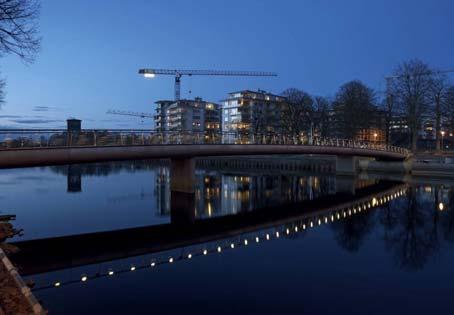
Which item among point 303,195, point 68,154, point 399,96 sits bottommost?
point 303,195

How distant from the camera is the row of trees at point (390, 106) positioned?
7075cm

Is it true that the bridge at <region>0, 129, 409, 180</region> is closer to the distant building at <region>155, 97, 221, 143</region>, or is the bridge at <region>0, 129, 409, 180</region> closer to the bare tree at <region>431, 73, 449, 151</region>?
the bare tree at <region>431, 73, 449, 151</region>

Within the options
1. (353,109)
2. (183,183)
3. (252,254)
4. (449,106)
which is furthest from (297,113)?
(252,254)

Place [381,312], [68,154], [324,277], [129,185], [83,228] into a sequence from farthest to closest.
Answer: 1. [129,185]
2. [68,154]
3. [83,228]
4. [324,277]
5. [381,312]

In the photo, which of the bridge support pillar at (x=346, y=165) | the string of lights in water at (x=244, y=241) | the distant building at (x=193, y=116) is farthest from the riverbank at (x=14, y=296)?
the distant building at (x=193, y=116)

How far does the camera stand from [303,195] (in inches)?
1618

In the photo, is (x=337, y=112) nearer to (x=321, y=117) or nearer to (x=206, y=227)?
(x=321, y=117)

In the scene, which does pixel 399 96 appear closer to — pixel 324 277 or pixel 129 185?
pixel 129 185

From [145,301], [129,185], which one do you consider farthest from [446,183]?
[145,301]

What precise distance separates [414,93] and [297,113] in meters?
22.1

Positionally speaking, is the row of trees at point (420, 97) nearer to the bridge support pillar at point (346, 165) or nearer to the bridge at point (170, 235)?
the bridge support pillar at point (346, 165)

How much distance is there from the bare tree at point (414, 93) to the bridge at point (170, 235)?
39.7 metres

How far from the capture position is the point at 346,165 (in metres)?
61.2

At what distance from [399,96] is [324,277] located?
65.3 m
